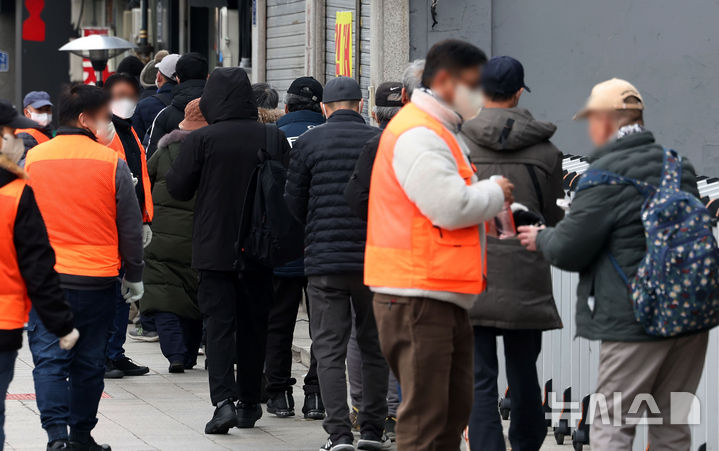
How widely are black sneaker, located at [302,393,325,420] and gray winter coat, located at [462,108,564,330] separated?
249 cm

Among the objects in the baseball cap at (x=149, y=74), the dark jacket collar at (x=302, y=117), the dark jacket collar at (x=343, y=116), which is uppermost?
the baseball cap at (x=149, y=74)

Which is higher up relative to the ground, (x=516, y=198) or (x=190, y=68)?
(x=190, y=68)

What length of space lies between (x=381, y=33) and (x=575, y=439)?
18.6 feet

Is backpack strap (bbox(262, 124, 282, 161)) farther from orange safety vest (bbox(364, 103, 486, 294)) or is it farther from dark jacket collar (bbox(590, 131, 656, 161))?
dark jacket collar (bbox(590, 131, 656, 161))

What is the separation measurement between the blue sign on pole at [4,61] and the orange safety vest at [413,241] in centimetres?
2746

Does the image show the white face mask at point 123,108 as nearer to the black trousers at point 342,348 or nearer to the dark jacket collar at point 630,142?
the black trousers at point 342,348

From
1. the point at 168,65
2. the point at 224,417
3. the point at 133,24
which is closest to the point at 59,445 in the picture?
the point at 224,417

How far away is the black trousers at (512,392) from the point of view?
Answer: 6.00 metres

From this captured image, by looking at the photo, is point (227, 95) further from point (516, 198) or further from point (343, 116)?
point (516, 198)

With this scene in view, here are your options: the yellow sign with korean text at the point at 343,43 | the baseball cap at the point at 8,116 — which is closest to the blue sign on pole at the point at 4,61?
the yellow sign with korean text at the point at 343,43

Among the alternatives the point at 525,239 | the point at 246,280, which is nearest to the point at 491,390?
the point at 525,239

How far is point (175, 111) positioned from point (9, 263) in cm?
514

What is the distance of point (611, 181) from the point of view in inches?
199

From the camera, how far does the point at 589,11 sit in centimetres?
978
